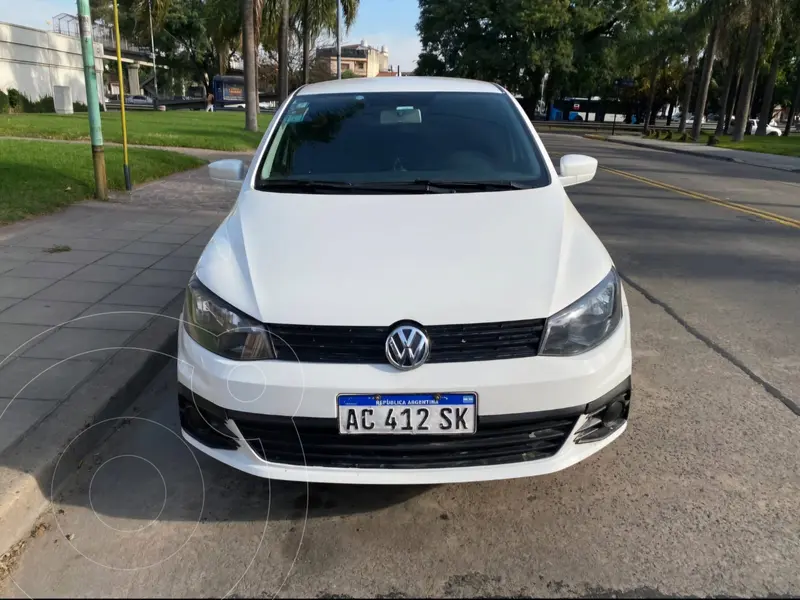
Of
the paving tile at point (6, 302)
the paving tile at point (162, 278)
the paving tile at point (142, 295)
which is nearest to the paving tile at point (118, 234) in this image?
the paving tile at point (162, 278)

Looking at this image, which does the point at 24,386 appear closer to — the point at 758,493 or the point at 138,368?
the point at 138,368

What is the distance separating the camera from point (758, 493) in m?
2.99

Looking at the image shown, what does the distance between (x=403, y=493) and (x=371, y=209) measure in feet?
4.36

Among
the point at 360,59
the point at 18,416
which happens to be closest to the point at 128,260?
the point at 18,416

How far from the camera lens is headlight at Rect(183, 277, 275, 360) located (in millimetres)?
2537

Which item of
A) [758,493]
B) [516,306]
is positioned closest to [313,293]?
[516,306]

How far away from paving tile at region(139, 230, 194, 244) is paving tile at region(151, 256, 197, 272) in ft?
2.41

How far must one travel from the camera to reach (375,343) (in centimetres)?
248

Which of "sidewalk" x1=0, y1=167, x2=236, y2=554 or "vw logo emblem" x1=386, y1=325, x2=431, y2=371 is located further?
"sidewalk" x1=0, y1=167, x2=236, y2=554

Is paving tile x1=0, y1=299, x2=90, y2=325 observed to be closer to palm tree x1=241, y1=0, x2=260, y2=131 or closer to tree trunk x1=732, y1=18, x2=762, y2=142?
palm tree x1=241, y1=0, x2=260, y2=131

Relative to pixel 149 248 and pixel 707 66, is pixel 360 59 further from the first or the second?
pixel 149 248

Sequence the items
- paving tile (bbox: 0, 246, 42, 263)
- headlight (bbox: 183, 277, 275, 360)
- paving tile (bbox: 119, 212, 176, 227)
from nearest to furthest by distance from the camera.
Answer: headlight (bbox: 183, 277, 275, 360) < paving tile (bbox: 0, 246, 42, 263) < paving tile (bbox: 119, 212, 176, 227)

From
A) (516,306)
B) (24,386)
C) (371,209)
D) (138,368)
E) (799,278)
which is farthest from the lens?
(799,278)

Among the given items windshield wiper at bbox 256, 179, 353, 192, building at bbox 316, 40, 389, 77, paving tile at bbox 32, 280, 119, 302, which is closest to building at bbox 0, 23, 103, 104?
paving tile at bbox 32, 280, 119, 302
